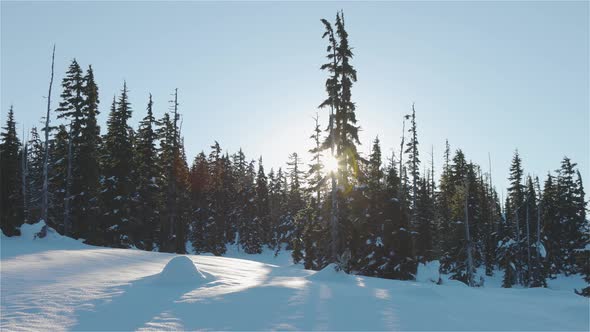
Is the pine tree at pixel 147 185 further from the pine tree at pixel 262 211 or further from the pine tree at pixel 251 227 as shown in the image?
the pine tree at pixel 262 211

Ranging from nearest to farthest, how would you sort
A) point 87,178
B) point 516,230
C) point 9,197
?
point 9,197
point 87,178
point 516,230

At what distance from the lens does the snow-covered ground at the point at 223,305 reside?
6152 mm

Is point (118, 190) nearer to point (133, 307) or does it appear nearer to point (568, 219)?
point (133, 307)

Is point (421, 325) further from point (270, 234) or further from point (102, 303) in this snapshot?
point (270, 234)

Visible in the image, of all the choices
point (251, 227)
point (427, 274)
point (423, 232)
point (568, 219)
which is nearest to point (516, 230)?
point (568, 219)

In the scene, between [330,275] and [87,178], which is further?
[87,178]

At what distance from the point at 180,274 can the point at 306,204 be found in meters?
25.4

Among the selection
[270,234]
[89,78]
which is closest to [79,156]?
[89,78]

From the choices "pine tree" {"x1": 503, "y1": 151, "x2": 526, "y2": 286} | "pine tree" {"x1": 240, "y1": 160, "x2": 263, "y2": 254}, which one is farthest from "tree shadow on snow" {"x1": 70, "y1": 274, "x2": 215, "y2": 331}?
"pine tree" {"x1": 240, "y1": 160, "x2": 263, "y2": 254}

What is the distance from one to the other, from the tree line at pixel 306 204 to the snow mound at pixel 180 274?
724 cm

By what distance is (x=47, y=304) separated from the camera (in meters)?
6.70

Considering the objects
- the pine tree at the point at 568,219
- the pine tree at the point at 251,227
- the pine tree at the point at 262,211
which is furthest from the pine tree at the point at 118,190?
the pine tree at the point at 568,219

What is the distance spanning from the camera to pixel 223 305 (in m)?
7.17

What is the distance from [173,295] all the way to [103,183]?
26.5m
